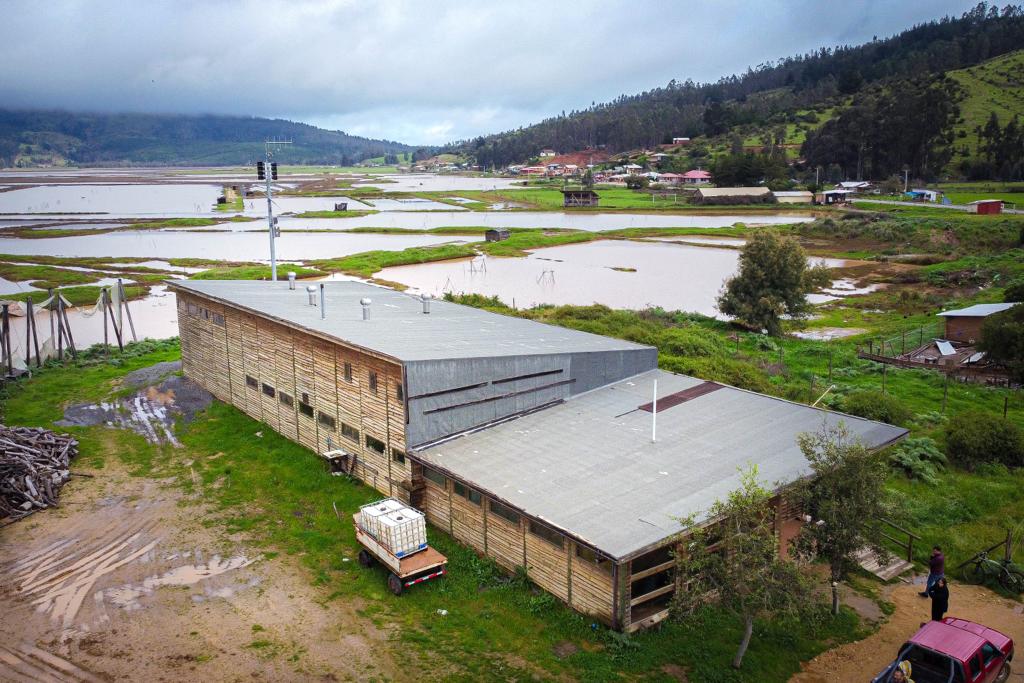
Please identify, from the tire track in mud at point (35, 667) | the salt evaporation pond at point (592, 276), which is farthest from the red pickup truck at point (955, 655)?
the salt evaporation pond at point (592, 276)

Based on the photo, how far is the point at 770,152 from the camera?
138m

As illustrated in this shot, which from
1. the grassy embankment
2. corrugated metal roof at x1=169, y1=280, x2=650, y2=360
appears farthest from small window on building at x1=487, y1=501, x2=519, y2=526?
corrugated metal roof at x1=169, y1=280, x2=650, y2=360

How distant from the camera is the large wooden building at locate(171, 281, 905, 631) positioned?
14703mm

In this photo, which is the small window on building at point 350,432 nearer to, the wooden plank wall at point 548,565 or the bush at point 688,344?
the wooden plank wall at point 548,565

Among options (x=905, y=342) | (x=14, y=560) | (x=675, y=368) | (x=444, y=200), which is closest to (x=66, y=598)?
(x=14, y=560)

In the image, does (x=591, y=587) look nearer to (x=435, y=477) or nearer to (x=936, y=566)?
(x=435, y=477)

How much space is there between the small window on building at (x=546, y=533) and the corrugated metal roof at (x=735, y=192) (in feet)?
353

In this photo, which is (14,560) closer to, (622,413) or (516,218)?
(622,413)

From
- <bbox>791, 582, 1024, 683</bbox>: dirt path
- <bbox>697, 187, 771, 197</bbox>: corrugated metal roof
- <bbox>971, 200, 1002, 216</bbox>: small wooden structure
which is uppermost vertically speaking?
<bbox>697, 187, 771, 197</bbox>: corrugated metal roof

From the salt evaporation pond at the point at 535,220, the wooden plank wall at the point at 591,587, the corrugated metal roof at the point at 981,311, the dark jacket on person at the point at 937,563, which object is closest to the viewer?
the wooden plank wall at the point at 591,587

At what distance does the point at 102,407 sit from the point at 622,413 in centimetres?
2068

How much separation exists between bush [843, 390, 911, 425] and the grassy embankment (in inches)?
452

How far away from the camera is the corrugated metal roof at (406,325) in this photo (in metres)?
20.2

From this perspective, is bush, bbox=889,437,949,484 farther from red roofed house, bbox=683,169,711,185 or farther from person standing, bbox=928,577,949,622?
red roofed house, bbox=683,169,711,185
